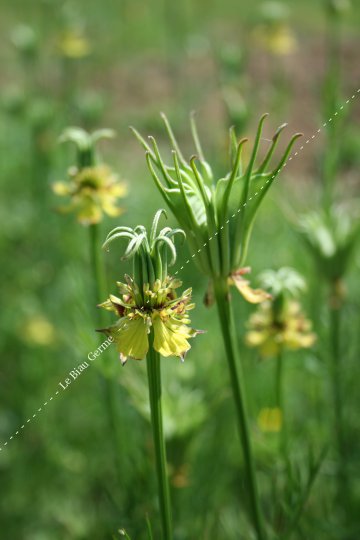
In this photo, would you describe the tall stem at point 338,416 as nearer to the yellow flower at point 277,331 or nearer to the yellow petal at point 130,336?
the yellow flower at point 277,331

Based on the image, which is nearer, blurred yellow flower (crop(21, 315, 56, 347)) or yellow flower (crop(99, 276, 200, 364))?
yellow flower (crop(99, 276, 200, 364))

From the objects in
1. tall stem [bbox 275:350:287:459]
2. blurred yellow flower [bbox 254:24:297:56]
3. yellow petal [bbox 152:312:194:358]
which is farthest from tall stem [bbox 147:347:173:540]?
blurred yellow flower [bbox 254:24:297:56]

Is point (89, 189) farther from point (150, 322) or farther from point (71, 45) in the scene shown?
point (71, 45)

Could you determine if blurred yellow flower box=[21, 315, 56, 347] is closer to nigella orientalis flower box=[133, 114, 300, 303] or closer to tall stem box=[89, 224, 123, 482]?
tall stem box=[89, 224, 123, 482]

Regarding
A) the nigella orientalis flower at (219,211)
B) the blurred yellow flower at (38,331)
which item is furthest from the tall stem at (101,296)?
the blurred yellow flower at (38,331)

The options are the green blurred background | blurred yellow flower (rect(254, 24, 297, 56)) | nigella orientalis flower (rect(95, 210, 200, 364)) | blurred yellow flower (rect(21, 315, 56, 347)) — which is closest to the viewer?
nigella orientalis flower (rect(95, 210, 200, 364))

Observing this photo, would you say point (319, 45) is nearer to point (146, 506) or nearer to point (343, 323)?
point (343, 323)

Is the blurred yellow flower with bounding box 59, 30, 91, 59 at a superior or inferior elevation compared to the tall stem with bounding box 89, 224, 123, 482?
superior
